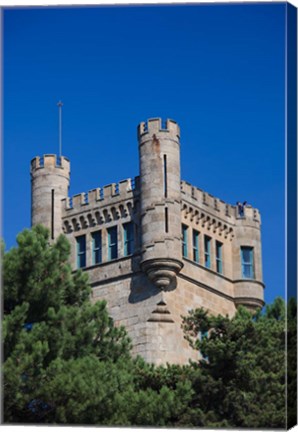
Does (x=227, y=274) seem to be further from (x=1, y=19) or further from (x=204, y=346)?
(x=1, y=19)

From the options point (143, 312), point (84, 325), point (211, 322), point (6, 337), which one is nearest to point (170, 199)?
point (143, 312)

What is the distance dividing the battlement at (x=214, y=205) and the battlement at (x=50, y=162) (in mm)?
4145

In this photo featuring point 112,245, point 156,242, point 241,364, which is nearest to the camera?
point 241,364

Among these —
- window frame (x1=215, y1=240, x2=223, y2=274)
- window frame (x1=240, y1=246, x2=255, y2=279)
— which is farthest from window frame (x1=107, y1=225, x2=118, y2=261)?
window frame (x1=240, y1=246, x2=255, y2=279)

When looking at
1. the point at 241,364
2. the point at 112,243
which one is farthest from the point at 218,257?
the point at 241,364

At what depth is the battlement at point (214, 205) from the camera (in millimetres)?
57844

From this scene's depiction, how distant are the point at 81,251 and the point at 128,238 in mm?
1947

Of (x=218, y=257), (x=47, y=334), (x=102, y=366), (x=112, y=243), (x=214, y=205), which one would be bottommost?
(x=102, y=366)

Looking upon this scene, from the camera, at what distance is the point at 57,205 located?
58906 mm

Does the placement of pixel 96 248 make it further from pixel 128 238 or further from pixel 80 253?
pixel 128 238

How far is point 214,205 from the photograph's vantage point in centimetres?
5975

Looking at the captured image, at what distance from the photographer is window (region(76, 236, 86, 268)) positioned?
189 feet

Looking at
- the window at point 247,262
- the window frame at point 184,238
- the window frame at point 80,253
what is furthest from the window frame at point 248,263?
the window frame at point 80,253

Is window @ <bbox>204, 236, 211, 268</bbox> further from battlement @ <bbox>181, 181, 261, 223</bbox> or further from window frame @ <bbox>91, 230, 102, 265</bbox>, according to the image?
window frame @ <bbox>91, 230, 102, 265</bbox>
